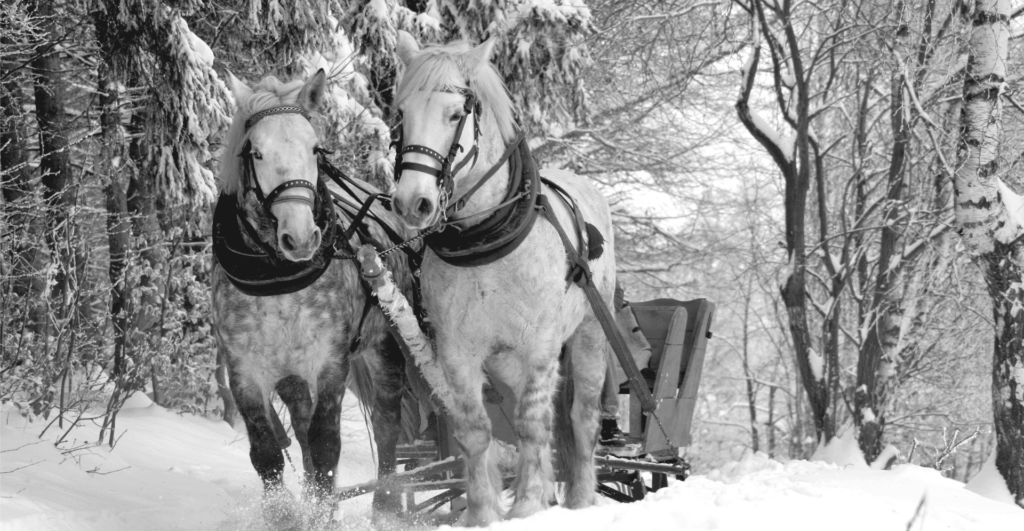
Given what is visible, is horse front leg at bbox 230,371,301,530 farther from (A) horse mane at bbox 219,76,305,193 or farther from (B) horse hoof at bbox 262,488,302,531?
(A) horse mane at bbox 219,76,305,193

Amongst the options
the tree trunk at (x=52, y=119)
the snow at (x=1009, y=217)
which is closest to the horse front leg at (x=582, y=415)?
the snow at (x=1009, y=217)

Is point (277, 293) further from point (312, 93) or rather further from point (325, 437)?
point (312, 93)

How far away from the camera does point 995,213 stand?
18.5ft

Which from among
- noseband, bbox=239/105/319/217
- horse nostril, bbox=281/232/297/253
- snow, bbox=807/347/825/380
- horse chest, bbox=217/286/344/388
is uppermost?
noseband, bbox=239/105/319/217

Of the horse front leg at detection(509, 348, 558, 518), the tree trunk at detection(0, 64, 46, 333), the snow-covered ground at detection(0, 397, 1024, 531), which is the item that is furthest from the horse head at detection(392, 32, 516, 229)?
the tree trunk at detection(0, 64, 46, 333)

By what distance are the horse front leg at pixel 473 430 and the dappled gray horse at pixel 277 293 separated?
59 cm

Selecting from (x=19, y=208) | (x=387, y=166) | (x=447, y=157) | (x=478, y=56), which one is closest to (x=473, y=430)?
(x=447, y=157)

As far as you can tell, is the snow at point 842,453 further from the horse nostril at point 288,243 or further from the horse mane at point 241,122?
the horse mane at point 241,122

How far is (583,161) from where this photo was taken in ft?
47.7

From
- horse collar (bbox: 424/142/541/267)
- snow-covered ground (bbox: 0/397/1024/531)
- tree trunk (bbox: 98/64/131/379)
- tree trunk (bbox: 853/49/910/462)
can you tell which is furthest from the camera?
tree trunk (bbox: 853/49/910/462)

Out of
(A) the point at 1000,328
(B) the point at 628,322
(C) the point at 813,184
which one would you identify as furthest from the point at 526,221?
(C) the point at 813,184

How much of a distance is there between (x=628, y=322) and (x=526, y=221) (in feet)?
5.59

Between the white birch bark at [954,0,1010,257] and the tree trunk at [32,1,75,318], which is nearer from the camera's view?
the white birch bark at [954,0,1010,257]

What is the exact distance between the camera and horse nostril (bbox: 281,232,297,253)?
3.79 metres
